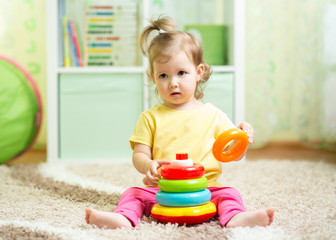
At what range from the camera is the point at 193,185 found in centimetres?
87

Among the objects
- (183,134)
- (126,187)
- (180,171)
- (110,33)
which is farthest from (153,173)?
(110,33)

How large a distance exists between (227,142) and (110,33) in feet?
3.91

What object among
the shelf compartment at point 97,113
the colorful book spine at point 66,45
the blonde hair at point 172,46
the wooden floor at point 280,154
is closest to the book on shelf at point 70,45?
the colorful book spine at point 66,45

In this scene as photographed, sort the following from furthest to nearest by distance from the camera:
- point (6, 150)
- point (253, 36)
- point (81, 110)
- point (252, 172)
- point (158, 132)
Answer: point (253, 36) < point (81, 110) < point (6, 150) < point (252, 172) < point (158, 132)

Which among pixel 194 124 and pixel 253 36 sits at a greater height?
pixel 253 36

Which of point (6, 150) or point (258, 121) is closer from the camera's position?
point (6, 150)

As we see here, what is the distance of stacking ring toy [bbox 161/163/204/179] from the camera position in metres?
0.87

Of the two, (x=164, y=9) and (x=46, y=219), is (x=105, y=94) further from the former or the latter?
(x=46, y=219)

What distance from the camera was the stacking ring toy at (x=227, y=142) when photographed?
91 cm

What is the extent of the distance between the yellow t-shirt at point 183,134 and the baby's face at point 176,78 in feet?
0.15

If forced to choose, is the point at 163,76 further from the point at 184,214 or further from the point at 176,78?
the point at 184,214

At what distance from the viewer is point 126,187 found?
134cm

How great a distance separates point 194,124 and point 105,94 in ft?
2.90

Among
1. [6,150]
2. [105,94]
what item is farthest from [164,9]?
[6,150]
